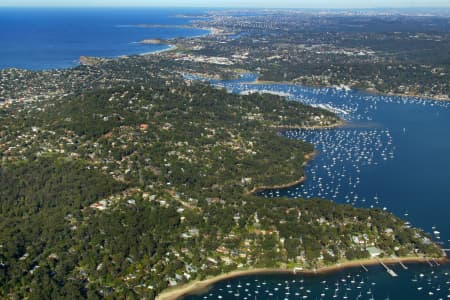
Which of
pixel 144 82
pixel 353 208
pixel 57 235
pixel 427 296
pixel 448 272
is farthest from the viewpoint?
pixel 144 82

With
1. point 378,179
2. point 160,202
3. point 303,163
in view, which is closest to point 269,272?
point 160,202

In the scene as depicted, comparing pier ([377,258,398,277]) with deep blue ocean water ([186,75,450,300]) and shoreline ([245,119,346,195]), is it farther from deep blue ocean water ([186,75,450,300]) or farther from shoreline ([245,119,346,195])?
shoreline ([245,119,346,195])

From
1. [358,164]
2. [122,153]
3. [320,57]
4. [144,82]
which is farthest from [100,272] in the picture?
[320,57]

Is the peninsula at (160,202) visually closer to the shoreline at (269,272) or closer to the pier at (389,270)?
the shoreline at (269,272)

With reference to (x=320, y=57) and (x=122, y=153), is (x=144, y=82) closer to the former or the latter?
(x=122, y=153)

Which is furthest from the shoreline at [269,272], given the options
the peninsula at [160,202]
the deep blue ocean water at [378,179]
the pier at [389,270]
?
the deep blue ocean water at [378,179]

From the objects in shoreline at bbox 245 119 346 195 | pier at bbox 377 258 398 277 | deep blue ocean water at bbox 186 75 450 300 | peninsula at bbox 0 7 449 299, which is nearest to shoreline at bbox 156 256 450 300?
peninsula at bbox 0 7 449 299
